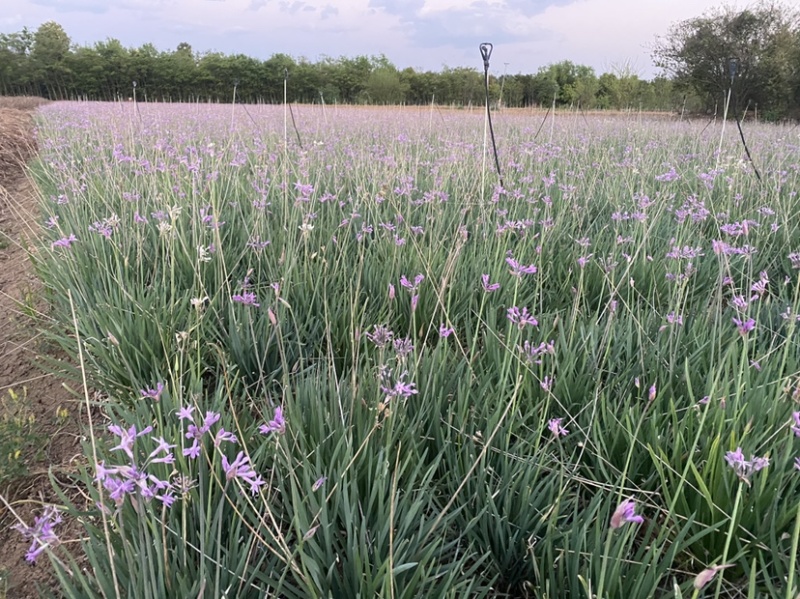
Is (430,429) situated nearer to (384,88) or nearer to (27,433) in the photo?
(27,433)

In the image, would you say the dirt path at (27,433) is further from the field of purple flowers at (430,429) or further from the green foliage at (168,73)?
the green foliage at (168,73)

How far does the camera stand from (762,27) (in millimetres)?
20891

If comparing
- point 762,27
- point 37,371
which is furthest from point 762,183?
point 762,27

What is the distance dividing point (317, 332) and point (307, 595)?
1268 millimetres

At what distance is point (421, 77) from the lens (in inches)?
1516

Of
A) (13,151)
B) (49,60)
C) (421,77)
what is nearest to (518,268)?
(13,151)

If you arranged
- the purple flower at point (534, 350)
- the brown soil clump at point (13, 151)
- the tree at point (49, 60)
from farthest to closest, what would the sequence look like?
the tree at point (49, 60)
the brown soil clump at point (13, 151)
the purple flower at point (534, 350)

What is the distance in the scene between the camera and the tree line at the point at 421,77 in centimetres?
1516

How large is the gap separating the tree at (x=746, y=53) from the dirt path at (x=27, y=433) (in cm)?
2330

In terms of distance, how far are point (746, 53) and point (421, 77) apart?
22.0 meters

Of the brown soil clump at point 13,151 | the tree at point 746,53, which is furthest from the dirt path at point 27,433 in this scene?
the tree at point 746,53

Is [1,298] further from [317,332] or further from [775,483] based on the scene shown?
[775,483]

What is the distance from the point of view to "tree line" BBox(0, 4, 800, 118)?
15164 mm

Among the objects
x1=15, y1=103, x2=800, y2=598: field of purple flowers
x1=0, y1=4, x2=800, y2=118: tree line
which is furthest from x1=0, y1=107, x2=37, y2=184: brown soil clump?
x1=15, y1=103, x2=800, y2=598: field of purple flowers
